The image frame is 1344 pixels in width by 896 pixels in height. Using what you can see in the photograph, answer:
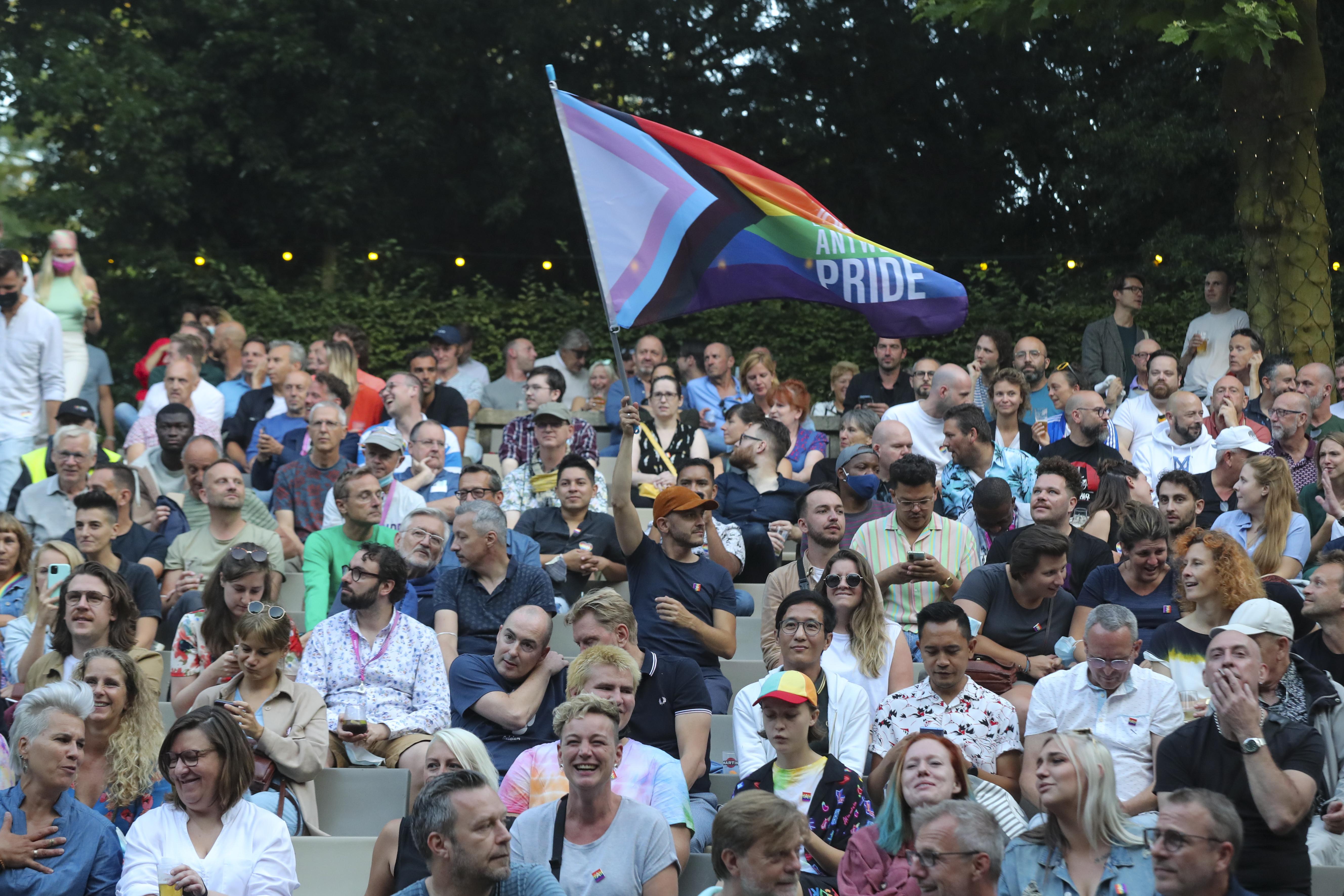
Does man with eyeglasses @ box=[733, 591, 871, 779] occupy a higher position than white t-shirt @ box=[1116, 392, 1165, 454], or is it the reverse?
white t-shirt @ box=[1116, 392, 1165, 454]

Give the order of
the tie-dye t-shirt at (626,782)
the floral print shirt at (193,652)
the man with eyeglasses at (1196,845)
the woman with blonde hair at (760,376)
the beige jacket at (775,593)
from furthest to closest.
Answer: the woman with blonde hair at (760,376) → the beige jacket at (775,593) → the floral print shirt at (193,652) → the tie-dye t-shirt at (626,782) → the man with eyeglasses at (1196,845)

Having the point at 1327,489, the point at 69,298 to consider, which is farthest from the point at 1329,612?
the point at 69,298

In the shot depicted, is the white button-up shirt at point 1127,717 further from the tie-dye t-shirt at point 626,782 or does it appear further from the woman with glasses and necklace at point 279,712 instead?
the woman with glasses and necklace at point 279,712

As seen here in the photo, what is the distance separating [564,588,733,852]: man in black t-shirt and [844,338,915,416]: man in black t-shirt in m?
5.71

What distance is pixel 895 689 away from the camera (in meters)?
6.95

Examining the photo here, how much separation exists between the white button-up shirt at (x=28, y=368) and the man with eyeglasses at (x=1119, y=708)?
23.3ft

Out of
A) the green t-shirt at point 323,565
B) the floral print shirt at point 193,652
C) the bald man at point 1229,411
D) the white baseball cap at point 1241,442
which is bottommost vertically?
the floral print shirt at point 193,652

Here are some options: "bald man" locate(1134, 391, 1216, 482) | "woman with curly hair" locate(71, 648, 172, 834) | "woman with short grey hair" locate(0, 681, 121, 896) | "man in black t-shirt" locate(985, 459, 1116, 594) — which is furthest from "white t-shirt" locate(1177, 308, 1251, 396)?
"woman with short grey hair" locate(0, 681, 121, 896)

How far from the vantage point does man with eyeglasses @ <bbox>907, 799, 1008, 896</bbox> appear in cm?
489

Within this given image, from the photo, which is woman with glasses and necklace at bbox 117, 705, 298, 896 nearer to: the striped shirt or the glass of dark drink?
the glass of dark drink

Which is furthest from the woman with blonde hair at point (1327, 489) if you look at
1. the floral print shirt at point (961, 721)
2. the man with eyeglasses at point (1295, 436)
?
the floral print shirt at point (961, 721)

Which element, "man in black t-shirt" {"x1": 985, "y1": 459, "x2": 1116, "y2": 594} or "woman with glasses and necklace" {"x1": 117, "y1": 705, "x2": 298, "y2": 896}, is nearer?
"woman with glasses and necklace" {"x1": 117, "y1": 705, "x2": 298, "y2": 896}

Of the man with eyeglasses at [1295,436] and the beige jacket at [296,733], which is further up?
the man with eyeglasses at [1295,436]

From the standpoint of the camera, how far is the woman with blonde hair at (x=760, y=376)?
38.5 feet
